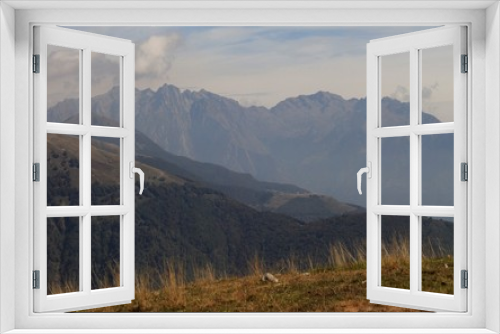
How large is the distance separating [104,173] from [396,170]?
16.4 ft

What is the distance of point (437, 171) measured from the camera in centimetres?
988

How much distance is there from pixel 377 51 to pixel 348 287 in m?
4.16

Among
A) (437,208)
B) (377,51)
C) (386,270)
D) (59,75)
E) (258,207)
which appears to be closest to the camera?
(437,208)

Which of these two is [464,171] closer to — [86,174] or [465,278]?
[465,278]

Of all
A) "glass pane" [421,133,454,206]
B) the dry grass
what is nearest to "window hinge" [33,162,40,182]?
the dry grass

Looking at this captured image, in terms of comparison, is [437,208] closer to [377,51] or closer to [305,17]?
[377,51]

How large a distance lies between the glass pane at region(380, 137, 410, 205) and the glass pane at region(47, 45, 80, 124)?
5.24 meters

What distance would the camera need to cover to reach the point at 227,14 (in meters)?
3.18

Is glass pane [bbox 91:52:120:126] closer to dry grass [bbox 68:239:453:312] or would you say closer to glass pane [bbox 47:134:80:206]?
glass pane [bbox 47:134:80:206]

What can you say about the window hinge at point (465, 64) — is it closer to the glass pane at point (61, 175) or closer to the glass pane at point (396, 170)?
the glass pane at point (396, 170)

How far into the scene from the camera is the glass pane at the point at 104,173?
1049 cm

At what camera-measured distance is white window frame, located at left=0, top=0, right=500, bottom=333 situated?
10.2 ft

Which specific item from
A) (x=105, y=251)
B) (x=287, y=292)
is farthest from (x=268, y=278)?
(x=105, y=251)

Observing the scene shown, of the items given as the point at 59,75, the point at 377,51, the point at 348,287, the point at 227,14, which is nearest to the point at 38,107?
the point at 227,14
